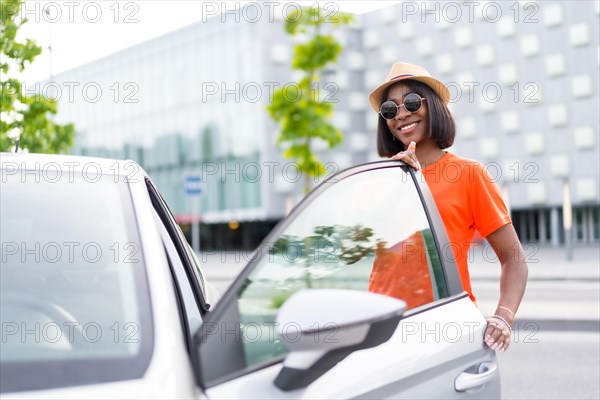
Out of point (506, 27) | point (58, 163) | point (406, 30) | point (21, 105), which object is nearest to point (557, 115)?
point (506, 27)

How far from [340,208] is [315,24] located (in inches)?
624

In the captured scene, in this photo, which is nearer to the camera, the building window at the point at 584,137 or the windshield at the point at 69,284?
the windshield at the point at 69,284

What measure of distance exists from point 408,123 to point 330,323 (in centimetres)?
133

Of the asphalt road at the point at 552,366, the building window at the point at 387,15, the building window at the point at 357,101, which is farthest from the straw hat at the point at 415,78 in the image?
the building window at the point at 387,15

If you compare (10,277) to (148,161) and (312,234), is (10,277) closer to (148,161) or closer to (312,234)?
(312,234)

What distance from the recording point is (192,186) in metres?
20.7

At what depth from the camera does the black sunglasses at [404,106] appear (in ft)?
8.56

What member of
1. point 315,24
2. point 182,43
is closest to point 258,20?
point 182,43

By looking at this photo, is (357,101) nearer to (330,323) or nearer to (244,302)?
(244,302)

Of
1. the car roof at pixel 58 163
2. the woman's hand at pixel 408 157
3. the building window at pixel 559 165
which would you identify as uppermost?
the car roof at pixel 58 163

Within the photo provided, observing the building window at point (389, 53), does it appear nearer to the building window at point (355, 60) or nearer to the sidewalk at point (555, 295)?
the building window at point (355, 60)

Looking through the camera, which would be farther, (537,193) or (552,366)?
(537,193)

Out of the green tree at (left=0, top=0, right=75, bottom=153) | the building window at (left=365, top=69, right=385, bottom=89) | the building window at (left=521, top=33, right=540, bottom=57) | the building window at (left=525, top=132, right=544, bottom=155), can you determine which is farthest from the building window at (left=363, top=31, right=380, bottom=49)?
the green tree at (left=0, top=0, right=75, bottom=153)

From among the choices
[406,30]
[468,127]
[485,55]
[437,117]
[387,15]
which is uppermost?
[387,15]
